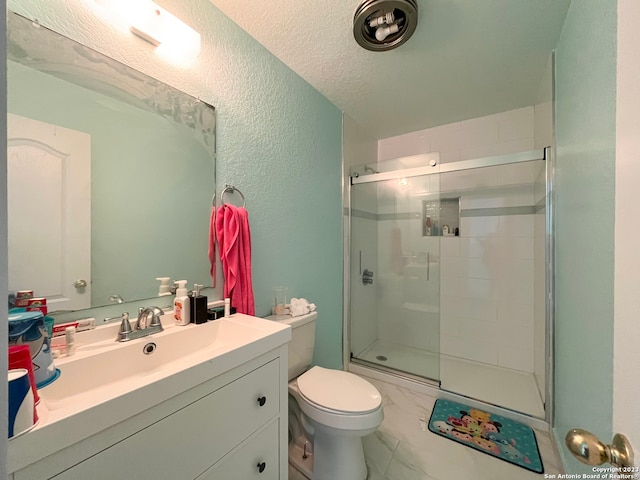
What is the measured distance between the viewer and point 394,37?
1.36 meters

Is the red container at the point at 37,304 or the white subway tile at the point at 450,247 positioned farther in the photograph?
the white subway tile at the point at 450,247

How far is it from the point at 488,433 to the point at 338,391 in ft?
3.52

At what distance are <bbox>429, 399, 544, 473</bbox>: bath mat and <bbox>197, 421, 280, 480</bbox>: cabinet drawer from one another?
1.14 m

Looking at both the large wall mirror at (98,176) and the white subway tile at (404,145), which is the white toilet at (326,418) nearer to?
the large wall mirror at (98,176)

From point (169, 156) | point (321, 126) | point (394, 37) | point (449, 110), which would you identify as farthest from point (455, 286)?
point (169, 156)

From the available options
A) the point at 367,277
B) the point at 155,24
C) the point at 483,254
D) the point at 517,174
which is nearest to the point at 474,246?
the point at 483,254

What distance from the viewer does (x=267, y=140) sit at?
1.53m

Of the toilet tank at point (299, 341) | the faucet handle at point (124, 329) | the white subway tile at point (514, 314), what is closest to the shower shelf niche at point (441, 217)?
the white subway tile at point (514, 314)

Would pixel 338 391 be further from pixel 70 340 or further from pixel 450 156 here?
pixel 450 156

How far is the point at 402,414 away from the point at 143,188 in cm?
205

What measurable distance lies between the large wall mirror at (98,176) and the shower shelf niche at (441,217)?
1831 millimetres

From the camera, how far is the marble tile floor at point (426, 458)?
132 cm

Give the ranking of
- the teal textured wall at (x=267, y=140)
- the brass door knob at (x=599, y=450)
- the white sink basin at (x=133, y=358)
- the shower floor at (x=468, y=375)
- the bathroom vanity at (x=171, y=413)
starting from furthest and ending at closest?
the shower floor at (x=468, y=375) < the teal textured wall at (x=267, y=140) < the white sink basin at (x=133, y=358) < the bathroom vanity at (x=171, y=413) < the brass door knob at (x=599, y=450)

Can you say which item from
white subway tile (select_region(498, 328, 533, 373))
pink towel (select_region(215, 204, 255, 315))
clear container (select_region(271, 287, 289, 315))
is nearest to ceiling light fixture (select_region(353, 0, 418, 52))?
pink towel (select_region(215, 204, 255, 315))
